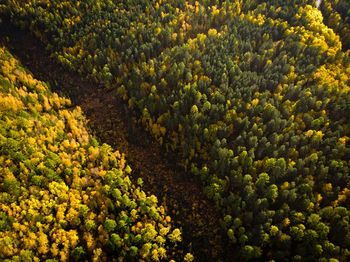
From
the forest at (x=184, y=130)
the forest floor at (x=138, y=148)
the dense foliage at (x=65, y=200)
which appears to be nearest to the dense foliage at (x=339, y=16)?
the forest at (x=184, y=130)

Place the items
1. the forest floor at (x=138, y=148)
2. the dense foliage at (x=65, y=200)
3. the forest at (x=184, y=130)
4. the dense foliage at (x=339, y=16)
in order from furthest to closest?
the dense foliage at (x=339, y=16) → the forest floor at (x=138, y=148) → the forest at (x=184, y=130) → the dense foliage at (x=65, y=200)

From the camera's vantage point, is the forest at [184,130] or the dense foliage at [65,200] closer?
the dense foliage at [65,200]

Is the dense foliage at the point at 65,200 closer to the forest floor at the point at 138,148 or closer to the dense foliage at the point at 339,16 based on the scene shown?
the forest floor at the point at 138,148

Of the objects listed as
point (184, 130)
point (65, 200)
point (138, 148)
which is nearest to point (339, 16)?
point (184, 130)

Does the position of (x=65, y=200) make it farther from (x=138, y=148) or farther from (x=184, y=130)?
(x=184, y=130)

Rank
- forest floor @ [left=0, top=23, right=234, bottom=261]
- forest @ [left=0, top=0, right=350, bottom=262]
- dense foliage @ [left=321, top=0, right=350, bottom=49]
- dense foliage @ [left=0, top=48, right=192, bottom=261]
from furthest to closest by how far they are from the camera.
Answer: dense foliage @ [left=321, top=0, right=350, bottom=49]
forest floor @ [left=0, top=23, right=234, bottom=261]
forest @ [left=0, top=0, right=350, bottom=262]
dense foliage @ [left=0, top=48, right=192, bottom=261]

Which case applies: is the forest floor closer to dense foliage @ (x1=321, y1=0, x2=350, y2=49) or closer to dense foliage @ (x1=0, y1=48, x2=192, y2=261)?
dense foliage @ (x1=0, y1=48, x2=192, y2=261)

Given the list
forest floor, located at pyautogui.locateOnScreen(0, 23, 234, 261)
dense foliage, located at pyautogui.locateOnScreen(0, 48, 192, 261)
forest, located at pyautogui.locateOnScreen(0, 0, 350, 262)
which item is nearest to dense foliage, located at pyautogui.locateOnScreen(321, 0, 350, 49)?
forest, located at pyautogui.locateOnScreen(0, 0, 350, 262)
